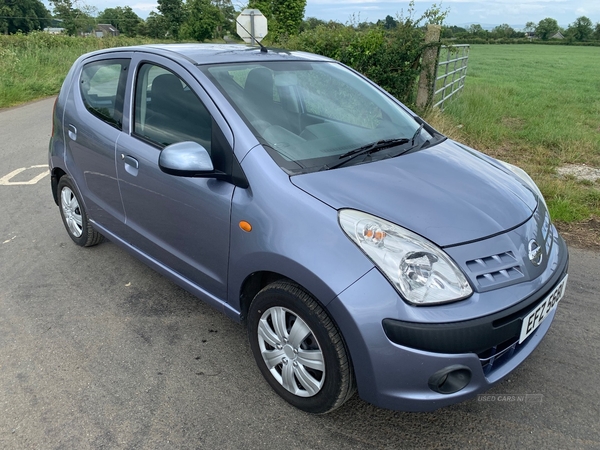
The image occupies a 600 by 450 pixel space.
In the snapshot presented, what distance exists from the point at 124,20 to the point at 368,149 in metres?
101

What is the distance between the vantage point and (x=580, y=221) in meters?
4.78

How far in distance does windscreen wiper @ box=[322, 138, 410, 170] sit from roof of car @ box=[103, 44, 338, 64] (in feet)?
3.10

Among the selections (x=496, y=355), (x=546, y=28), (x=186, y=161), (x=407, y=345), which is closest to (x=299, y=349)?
(x=407, y=345)

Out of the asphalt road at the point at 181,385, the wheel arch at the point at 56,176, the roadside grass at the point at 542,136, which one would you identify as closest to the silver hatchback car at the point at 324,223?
the asphalt road at the point at 181,385

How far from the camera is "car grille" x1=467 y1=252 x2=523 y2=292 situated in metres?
2.00

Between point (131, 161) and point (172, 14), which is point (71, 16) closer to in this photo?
point (172, 14)

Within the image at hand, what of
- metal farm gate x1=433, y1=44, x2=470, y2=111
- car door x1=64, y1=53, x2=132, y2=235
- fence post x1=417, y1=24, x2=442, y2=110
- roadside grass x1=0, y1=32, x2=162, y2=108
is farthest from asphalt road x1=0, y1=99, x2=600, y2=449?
roadside grass x1=0, y1=32, x2=162, y2=108

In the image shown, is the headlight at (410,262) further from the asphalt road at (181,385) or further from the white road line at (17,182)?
the white road line at (17,182)

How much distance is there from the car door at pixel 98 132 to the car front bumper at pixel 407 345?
207 cm

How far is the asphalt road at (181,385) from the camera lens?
224 centimetres

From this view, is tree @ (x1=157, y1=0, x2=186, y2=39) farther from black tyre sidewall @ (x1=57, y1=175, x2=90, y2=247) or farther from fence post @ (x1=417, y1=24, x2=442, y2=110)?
black tyre sidewall @ (x1=57, y1=175, x2=90, y2=247)

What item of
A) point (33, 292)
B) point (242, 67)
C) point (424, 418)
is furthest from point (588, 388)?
point (33, 292)

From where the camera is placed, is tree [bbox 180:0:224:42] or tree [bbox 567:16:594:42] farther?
tree [bbox 567:16:594:42]

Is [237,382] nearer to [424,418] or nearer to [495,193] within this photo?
[424,418]
